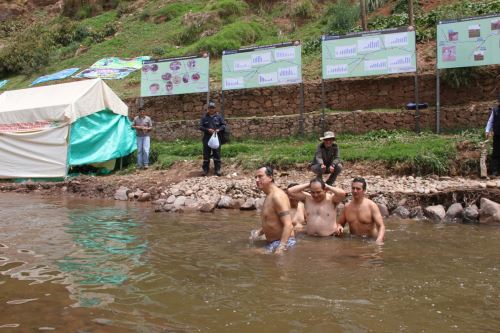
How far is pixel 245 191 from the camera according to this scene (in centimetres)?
970

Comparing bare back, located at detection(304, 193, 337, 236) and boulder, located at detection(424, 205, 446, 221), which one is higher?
bare back, located at detection(304, 193, 337, 236)

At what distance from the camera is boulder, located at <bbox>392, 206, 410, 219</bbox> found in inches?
316

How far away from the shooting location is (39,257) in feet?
17.2

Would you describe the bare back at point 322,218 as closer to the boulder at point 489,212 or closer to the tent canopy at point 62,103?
the boulder at point 489,212

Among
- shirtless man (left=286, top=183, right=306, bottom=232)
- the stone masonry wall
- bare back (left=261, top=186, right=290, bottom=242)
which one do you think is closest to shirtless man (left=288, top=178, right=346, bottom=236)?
shirtless man (left=286, top=183, right=306, bottom=232)

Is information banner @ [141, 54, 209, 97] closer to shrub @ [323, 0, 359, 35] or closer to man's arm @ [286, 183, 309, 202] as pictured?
shrub @ [323, 0, 359, 35]

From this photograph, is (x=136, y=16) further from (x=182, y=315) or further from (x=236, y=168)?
(x=182, y=315)

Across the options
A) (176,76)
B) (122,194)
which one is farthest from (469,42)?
(122,194)

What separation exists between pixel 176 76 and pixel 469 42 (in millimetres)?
8210

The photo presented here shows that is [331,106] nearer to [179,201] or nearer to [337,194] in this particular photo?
[179,201]

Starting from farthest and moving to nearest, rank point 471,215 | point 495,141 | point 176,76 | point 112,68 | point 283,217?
point 112,68 < point 176,76 < point 495,141 < point 471,215 < point 283,217

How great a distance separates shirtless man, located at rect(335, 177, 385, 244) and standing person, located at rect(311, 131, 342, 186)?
6.43ft

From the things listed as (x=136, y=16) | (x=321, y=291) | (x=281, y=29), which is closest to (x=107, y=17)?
(x=136, y=16)

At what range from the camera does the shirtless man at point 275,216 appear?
5.57 metres
